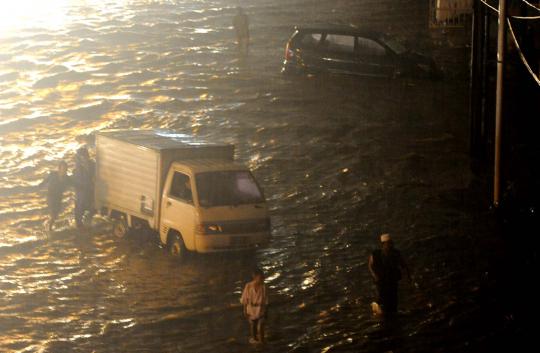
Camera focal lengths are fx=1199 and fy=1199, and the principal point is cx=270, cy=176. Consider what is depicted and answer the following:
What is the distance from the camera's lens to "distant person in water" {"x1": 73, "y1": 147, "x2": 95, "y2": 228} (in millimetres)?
23547

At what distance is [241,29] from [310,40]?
277 cm

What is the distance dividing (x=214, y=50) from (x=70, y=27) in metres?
7.25

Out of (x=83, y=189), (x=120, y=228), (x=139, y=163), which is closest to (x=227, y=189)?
(x=139, y=163)

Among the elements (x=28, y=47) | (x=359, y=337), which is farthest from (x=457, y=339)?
(x=28, y=47)

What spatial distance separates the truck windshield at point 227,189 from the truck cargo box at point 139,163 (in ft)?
2.58

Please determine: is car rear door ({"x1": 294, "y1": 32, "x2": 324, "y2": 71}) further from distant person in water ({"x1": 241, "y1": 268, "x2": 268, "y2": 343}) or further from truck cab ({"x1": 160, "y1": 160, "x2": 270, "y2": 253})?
distant person in water ({"x1": 241, "y1": 268, "x2": 268, "y2": 343})

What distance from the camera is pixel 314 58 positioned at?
115ft

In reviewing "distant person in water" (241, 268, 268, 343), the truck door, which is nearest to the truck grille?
the truck door

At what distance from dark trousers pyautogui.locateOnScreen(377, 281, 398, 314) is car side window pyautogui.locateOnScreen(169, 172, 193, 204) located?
184 inches

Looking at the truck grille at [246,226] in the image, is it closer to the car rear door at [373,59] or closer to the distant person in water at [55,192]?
the distant person in water at [55,192]

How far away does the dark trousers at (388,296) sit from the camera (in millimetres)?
17891

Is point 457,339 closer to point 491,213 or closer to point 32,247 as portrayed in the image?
point 491,213

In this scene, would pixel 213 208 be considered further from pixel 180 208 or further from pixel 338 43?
pixel 338 43

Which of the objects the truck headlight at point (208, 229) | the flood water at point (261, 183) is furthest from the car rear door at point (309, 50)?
the truck headlight at point (208, 229)
